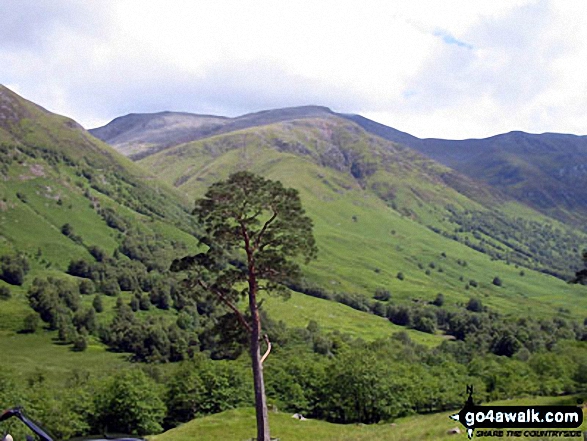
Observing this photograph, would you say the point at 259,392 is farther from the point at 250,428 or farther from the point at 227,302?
the point at 250,428

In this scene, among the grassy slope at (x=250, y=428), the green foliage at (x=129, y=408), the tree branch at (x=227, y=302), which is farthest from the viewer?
the green foliage at (x=129, y=408)

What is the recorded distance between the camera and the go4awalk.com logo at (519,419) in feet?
81.5

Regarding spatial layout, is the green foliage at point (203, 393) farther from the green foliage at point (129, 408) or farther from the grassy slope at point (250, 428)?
the grassy slope at point (250, 428)

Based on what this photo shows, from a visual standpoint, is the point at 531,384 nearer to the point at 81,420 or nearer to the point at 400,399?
the point at 400,399

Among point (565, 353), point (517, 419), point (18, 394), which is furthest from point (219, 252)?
point (565, 353)

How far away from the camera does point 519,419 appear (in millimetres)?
25484

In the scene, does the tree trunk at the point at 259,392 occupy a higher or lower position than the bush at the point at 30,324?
higher

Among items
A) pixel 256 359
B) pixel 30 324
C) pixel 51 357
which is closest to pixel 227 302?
pixel 256 359

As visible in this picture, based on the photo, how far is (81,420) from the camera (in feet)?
277

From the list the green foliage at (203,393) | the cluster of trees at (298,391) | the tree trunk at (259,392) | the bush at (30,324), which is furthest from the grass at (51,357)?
the tree trunk at (259,392)

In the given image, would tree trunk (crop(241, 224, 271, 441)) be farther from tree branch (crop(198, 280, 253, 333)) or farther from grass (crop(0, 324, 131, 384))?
grass (crop(0, 324, 131, 384))

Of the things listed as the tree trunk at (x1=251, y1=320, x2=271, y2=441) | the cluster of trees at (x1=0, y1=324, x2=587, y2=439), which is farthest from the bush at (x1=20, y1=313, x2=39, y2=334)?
the tree trunk at (x1=251, y1=320, x2=271, y2=441)

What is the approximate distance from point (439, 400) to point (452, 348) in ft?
305

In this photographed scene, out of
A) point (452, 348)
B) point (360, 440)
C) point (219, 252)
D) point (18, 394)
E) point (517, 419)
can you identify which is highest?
point (219, 252)
